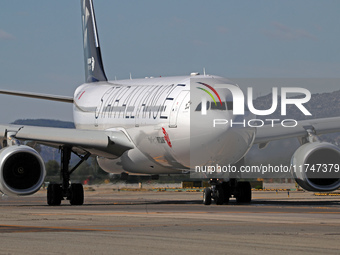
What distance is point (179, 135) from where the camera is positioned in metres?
24.8

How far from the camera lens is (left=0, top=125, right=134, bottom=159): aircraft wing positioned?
2689cm

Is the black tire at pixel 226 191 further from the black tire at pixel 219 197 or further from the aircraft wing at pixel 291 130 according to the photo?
the aircraft wing at pixel 291 130

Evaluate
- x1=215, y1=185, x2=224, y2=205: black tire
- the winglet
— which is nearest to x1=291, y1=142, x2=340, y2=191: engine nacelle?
x1=215, y1=185, x2=224, y2=205: black tire

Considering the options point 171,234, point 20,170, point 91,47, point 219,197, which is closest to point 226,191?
point 219,197

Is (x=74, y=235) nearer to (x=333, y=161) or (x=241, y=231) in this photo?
(x=241, y=231)

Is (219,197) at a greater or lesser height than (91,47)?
lesser

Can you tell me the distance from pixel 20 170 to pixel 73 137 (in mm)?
2237

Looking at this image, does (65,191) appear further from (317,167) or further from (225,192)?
(317,167)

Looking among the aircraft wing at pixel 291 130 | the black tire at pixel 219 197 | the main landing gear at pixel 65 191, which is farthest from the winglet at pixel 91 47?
the black tire at pixel 219 197

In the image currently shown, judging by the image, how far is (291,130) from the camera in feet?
91.0

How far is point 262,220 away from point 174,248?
624cm

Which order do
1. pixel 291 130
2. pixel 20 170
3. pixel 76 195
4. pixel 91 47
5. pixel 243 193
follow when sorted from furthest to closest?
1. pixel 91 47
2. pixel 243 193
3. pixel 291 130
4. pixel 76 195
5. pixel 20 170

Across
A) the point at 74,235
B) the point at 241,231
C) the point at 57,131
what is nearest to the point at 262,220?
the point at 241,231

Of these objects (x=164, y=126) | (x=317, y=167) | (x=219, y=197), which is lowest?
(x=219, y=197)
